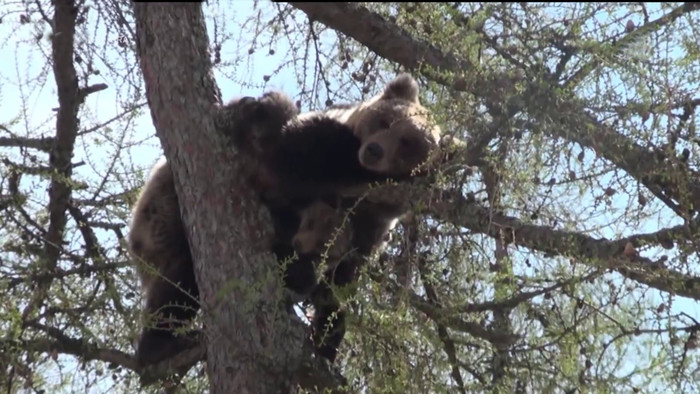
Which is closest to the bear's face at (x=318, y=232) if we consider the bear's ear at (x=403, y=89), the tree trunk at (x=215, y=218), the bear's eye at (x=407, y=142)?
the bear's eye at (x=407, y=142)

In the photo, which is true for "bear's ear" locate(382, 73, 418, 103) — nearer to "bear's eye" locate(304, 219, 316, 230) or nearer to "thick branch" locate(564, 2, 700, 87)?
"bear's eye" locate(304, 219, 316, 230)

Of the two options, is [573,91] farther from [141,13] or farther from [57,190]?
[57,190]

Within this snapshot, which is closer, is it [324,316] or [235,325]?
[235,325]

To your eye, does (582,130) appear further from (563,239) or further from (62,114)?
(62,114)

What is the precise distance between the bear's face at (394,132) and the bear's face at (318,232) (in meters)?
0.38

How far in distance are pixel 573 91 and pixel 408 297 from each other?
42.1 inches

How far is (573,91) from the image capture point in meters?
4.26

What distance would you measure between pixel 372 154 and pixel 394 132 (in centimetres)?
35

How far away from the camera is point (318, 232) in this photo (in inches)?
229

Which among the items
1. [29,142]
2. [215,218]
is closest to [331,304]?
[215,218]

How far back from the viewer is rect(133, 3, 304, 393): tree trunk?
14.5ft

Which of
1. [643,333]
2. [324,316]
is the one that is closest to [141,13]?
[324,316]

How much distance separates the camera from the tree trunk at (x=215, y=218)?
4.43 m

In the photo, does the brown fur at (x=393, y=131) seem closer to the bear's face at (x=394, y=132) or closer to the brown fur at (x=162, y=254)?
the bear's face at (x=394, y=132)
